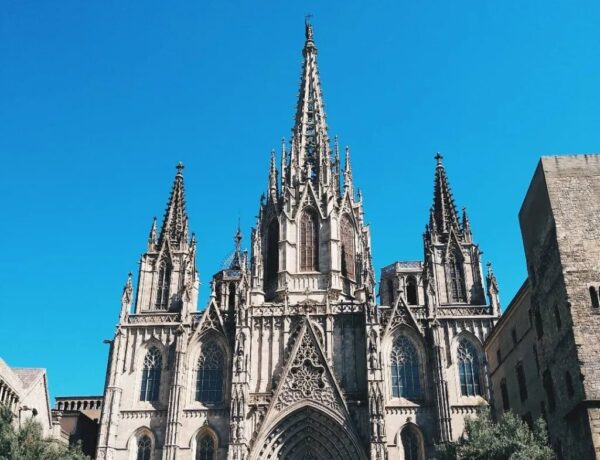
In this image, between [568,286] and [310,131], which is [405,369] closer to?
[568,286]

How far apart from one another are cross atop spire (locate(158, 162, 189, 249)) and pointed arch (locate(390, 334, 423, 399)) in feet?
59.6

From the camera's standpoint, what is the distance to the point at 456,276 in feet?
157

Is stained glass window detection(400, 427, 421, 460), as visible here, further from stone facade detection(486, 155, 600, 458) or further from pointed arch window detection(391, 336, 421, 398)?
stone facade detection(486, 155, 600, 458)

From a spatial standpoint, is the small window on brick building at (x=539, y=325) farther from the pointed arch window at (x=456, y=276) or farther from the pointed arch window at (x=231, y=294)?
the pointed arch window at (x=231, y=294)

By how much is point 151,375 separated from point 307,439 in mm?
11377

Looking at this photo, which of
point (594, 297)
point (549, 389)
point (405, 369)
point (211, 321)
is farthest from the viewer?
point (211, 321)

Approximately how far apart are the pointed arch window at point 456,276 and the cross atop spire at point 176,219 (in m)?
20.1

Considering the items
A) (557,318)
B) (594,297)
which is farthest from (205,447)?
(594,297)

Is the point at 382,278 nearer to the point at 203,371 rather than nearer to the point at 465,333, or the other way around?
the point at 465,333

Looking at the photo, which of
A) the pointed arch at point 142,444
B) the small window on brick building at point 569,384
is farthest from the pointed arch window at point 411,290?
the small window on brick building at point 569,384

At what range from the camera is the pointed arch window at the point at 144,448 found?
4219 cm

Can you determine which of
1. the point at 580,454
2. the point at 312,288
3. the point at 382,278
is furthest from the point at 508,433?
the point at 382,278

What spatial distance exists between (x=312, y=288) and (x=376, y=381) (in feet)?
31.9

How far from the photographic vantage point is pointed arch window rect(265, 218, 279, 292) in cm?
4925
